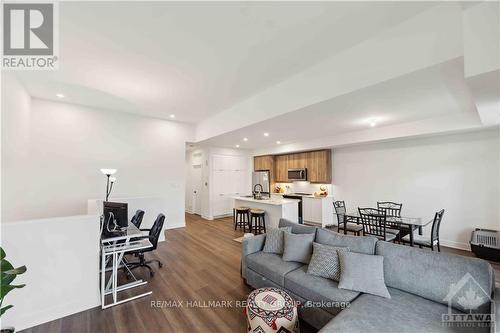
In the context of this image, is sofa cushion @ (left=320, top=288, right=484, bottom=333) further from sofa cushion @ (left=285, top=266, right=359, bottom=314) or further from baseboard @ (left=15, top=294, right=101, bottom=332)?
baseboard @ (left=15, top=294, right=101, bottom=332)

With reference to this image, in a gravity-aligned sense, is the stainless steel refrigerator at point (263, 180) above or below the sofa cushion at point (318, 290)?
above

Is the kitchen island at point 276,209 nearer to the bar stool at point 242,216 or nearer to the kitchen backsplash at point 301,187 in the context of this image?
the bar stool at point 242,216

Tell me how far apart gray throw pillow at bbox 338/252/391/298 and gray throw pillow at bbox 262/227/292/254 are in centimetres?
91

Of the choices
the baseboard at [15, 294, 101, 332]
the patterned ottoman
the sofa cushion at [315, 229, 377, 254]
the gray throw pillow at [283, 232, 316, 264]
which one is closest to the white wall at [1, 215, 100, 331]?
the baseboard at [15, 294, 101, 332]

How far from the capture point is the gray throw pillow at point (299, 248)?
100 inches

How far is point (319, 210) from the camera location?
20.8ft

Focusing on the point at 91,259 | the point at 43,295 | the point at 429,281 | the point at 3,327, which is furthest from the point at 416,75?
the point at 3,327

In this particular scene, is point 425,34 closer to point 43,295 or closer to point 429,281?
point 429,281

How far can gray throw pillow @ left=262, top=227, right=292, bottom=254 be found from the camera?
2.83 meters

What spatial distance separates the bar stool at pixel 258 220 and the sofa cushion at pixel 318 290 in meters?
2.98

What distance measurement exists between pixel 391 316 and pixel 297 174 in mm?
5852

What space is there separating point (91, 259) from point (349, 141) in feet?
19.4

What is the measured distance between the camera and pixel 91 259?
255 centimetres

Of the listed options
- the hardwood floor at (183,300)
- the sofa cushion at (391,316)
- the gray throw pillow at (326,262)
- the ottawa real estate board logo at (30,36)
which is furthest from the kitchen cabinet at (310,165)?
the ottawa real estate board logo at (30,36)
